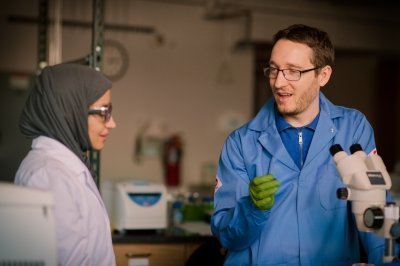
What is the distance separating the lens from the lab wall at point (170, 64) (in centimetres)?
552

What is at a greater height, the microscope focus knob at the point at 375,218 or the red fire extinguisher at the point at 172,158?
the microscope focus knob at the point at 375,218

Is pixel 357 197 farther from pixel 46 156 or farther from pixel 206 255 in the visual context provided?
pixel 206 255

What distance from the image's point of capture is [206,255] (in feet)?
10.3

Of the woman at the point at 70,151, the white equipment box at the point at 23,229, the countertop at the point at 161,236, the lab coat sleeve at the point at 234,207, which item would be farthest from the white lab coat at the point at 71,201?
the countertop at the point at 161,236

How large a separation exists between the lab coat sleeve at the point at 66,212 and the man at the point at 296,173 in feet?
1.84

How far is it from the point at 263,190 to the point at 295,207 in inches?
12.6

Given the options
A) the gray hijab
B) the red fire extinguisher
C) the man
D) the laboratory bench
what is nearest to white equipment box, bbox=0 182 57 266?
the gray hijab

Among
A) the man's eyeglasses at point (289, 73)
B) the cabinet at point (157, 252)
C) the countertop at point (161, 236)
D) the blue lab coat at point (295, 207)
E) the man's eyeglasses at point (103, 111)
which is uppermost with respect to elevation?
the man's eyeglasses at point (289, 73)

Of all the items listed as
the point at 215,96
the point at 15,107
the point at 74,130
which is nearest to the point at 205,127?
the point at 215,96

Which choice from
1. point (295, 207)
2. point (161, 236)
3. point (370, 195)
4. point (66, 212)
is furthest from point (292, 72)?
point (161, 236)

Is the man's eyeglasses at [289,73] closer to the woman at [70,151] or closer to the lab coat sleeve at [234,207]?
the lab coat sleeve at [234,207]

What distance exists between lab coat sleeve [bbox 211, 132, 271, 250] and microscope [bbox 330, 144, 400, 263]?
32 centimetres

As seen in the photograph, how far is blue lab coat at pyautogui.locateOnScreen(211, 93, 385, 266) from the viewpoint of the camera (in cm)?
214

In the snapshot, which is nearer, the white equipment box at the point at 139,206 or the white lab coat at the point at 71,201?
the white lab coat at the point at 71,201
